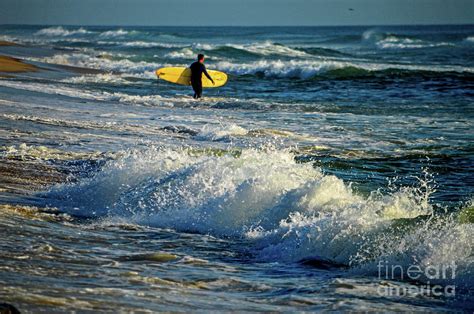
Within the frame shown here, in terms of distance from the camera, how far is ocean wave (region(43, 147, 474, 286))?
22.2 ft

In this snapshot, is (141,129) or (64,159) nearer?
(64,159)

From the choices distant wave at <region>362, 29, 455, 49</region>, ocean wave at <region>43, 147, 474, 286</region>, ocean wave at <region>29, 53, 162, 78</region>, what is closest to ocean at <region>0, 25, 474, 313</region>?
ocean wave at <region>43, 147, 474, 286</region>

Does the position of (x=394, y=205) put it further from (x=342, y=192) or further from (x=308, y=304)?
(x=308, y=304)

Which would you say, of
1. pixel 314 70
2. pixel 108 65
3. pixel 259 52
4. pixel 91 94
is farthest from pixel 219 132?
pixel 259 52

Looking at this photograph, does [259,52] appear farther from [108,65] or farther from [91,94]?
[91,94]

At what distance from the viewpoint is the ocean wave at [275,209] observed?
675 cm

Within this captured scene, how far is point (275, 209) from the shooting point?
8398 mm

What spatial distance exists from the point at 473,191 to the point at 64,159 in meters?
5.78

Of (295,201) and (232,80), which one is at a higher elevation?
(232,80)

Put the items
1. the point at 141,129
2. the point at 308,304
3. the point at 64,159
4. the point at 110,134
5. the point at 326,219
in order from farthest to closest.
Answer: the point at 141,129
the point at 110,134
the point at 64,159
the point at 326,219
the point at 308,304

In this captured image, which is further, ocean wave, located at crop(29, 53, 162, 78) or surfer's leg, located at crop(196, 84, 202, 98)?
ocean wave, located at crop(29, 53, 162, 78)

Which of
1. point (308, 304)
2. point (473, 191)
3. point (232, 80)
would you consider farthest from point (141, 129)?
point (232, 80)

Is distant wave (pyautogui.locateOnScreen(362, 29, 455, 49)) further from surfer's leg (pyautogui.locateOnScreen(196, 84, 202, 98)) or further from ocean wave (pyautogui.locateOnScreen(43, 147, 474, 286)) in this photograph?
ocean wave (pyautogui.locateOnScreen(43, 147, 474, 286))

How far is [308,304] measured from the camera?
5.63 m
